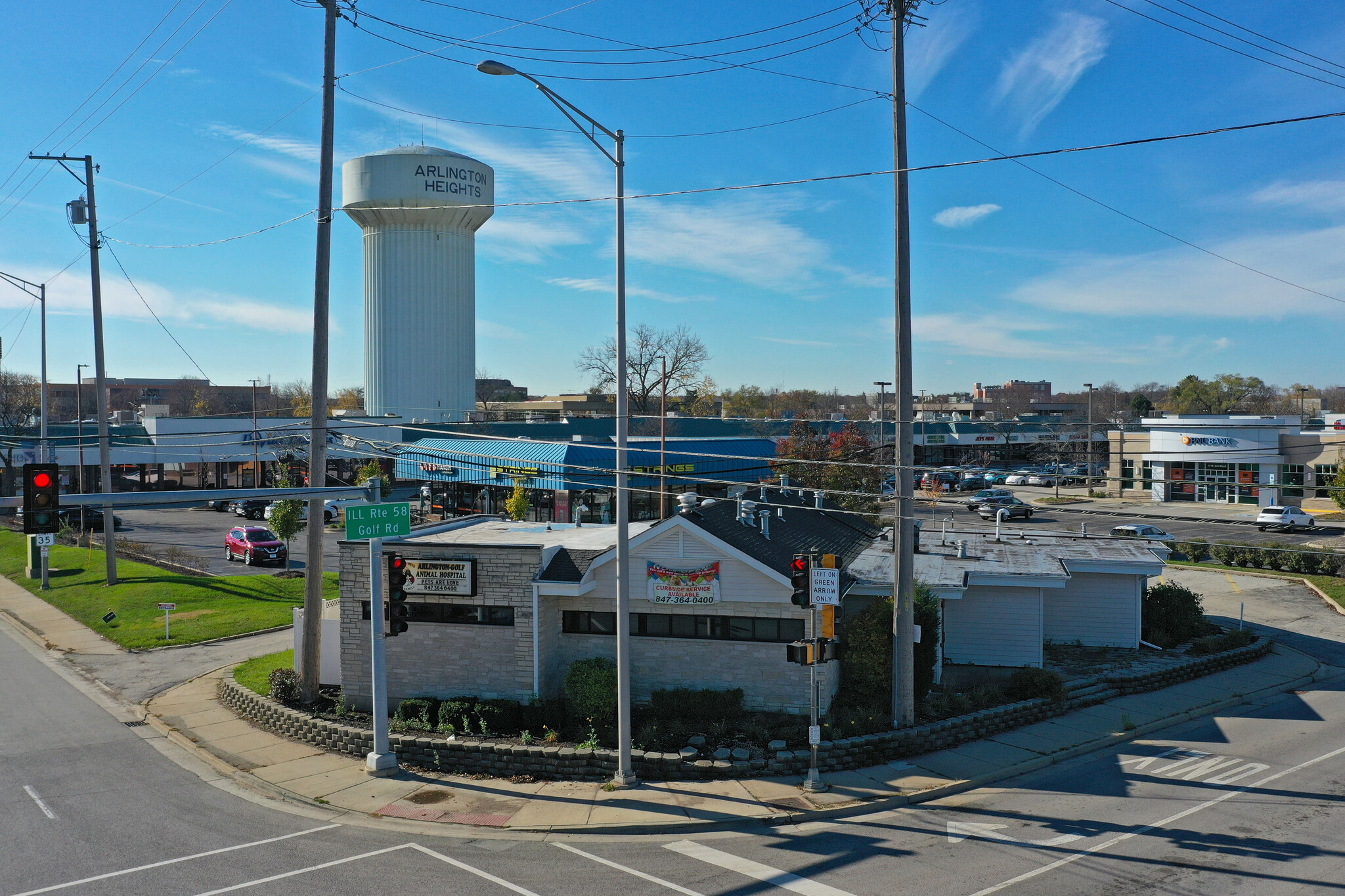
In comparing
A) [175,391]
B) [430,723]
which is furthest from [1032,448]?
[175,391]

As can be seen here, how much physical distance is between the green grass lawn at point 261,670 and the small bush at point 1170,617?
24.5m

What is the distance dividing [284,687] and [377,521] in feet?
21.8

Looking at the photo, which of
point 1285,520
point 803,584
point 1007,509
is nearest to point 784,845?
point 803,584

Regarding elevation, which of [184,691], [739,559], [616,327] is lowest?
[184,691]

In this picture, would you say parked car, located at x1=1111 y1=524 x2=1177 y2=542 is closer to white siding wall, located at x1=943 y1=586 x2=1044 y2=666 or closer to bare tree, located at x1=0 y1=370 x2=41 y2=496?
white siding wall, located at x1=943 y1=586 x2=1044 y2=666

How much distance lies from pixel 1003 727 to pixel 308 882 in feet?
45.1

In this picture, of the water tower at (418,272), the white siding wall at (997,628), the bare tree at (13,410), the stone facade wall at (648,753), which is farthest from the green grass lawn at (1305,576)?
the bare tree at (13,410)

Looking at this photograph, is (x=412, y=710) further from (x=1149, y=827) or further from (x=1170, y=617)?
(x=1170, y=617)

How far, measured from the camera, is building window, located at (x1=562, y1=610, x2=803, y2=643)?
18219 mm

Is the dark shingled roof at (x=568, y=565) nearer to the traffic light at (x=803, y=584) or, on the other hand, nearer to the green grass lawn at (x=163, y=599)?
the traffic light at (x=803, y=584)

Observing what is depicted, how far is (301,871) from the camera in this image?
12.4 meters

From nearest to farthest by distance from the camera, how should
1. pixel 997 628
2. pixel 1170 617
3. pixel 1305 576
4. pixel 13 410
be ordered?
pixel 997 628
pixel 1170 617
pixel 1305 576
pixel 13 410

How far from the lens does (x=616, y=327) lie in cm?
1524

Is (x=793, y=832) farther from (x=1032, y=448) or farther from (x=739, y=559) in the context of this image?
(x=1032, y=448)
